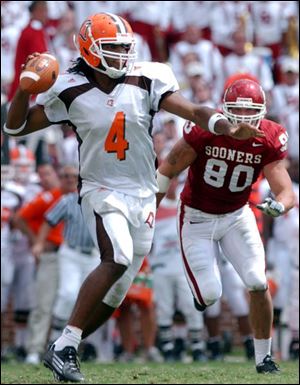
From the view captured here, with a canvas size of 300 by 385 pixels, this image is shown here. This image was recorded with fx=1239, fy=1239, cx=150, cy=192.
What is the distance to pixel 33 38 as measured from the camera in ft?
41.2

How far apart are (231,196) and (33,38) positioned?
17.9 ft

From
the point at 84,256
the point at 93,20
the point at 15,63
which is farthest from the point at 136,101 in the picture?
the point at 15,63

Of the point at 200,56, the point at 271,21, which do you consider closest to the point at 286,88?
the point at 200,56

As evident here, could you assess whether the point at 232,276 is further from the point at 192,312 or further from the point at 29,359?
the point at 29,359

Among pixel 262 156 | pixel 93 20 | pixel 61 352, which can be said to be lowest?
pixel 61 352

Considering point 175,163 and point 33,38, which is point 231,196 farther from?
point 33,38

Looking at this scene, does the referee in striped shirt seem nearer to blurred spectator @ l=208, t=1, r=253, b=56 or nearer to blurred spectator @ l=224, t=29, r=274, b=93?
blurred spectator @ l=224, t=29, r=274, b=93

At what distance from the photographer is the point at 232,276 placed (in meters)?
11.3

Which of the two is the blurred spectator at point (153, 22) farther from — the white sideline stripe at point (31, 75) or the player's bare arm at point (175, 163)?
the white sideline stripe at point (31, 75)

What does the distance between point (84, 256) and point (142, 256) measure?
13.2 feet

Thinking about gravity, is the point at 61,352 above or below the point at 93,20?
below

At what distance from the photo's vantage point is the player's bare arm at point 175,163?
24.7 feet

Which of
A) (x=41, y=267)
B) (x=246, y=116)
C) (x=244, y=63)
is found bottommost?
(x=41, y=267)

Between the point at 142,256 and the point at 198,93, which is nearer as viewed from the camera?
the point at 142,256
